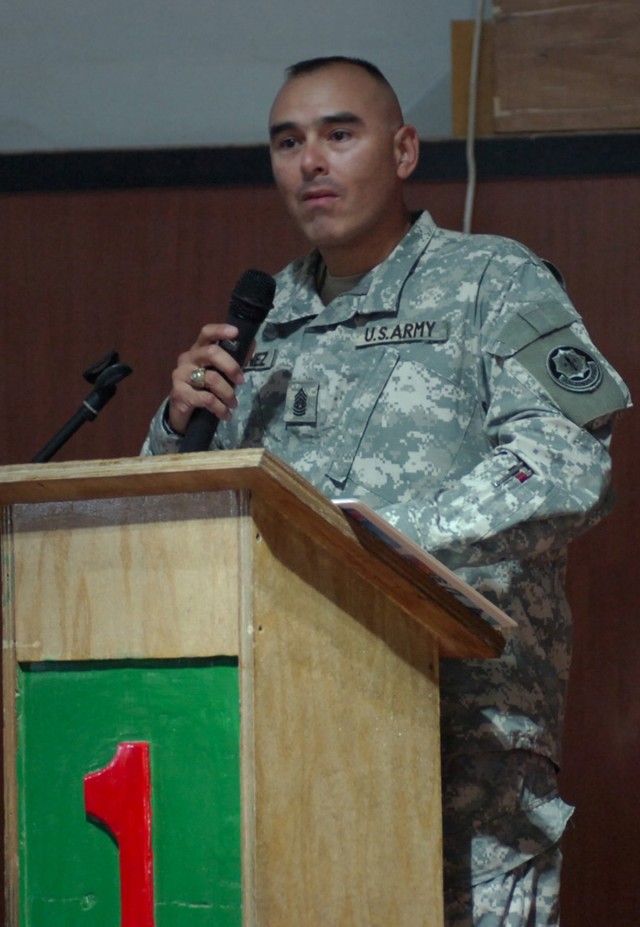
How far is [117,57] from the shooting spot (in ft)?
9.57

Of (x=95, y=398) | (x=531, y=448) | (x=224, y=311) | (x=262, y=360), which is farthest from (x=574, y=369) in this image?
(x=224, y=311)

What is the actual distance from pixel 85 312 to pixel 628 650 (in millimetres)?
1357

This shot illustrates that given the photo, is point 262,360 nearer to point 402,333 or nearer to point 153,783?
point 402,333

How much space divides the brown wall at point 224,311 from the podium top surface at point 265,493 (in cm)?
147

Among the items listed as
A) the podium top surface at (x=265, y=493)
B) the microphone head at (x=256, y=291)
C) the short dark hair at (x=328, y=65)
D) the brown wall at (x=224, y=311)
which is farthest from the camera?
the brown wall at (x=224, y=311)

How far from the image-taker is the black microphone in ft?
Result: 5.19

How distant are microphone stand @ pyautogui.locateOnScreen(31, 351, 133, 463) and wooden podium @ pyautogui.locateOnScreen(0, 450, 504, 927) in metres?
0.41

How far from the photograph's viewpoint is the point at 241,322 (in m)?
1.65

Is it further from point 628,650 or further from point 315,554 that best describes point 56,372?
point 315,554

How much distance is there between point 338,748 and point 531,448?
42 cm

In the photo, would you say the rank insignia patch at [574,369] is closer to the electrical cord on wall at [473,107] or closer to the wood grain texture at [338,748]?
the wood grain texture at [338,748]

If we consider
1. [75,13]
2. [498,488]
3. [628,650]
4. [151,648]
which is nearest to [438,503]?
[498,488]

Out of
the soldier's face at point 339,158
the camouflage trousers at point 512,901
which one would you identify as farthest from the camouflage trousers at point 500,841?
the soldier's face at point 339,158

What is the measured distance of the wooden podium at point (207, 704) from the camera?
1158 millimetres
